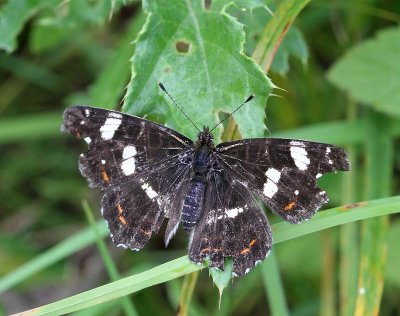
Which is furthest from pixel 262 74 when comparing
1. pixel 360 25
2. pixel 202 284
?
pixel 202 284

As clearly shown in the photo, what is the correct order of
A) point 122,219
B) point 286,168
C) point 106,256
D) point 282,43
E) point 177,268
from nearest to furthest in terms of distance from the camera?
point 177,268 < point 286,168 < point 122,219 < point 106,256 < point 282,43

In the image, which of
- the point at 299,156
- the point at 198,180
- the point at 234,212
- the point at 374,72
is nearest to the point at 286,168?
the point at 299,156

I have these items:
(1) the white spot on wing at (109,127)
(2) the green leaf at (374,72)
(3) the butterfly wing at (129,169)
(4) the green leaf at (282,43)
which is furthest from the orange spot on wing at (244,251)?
(2) the green leaf at (374,72)

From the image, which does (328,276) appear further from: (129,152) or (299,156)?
(129,152)

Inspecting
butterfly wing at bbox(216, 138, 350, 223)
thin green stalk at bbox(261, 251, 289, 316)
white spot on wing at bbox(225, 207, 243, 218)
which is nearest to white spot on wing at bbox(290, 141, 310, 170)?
butterfly wing at bbox(216, 138, 350, 223)

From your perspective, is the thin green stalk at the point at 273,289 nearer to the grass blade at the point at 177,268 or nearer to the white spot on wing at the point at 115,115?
the grass blade at the point at 177,268

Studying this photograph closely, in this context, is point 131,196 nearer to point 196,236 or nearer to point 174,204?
point 174,204
